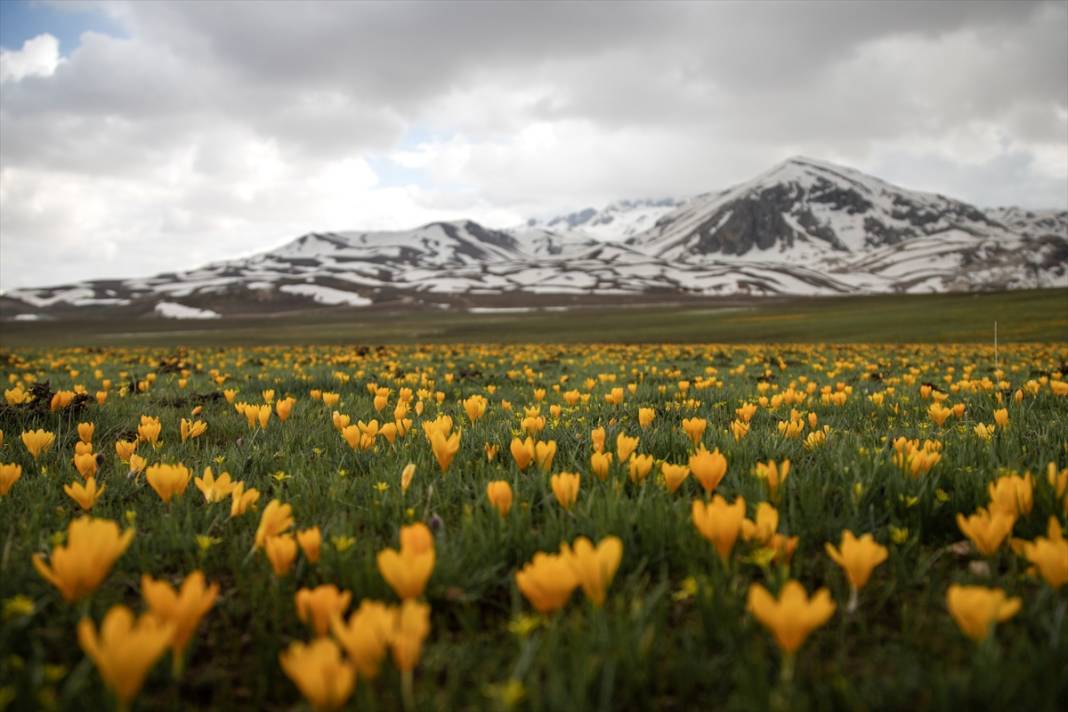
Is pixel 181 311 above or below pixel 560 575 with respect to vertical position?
above

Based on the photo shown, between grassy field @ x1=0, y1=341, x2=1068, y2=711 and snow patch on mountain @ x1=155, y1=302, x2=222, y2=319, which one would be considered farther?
snow patch on mountain @ x1=155, y1=302, x2=222, y2=319

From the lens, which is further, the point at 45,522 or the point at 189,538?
the point at 45,522

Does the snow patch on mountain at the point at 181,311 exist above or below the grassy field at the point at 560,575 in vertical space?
above

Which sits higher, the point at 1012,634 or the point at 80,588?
the point at 80,588

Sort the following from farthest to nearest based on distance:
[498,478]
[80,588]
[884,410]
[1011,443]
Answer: [884,410] → [1011,443] → [498,478] → [80,588]

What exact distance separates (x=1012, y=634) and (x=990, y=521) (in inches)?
15.9

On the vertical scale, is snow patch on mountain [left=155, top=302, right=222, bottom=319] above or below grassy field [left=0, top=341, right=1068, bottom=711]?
above

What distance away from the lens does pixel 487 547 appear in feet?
7.77

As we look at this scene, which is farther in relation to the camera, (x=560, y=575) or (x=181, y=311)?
(x=181, y=311)

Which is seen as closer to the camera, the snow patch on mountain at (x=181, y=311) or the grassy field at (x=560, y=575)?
the grassy field at (x=560, y=575)

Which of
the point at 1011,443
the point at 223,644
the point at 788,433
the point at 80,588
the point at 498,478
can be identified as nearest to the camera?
the point at 80,588

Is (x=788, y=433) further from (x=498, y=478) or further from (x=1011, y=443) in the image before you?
(x=498, y=478)

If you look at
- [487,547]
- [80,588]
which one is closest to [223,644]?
[80,588]

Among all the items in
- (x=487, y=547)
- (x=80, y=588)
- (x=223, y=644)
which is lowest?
(x=223, y=644)
